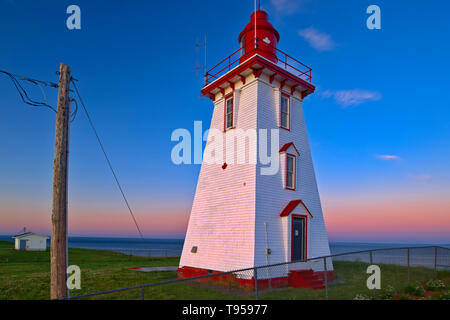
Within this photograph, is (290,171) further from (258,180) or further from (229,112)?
(229,112)

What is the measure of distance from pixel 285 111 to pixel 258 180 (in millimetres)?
4500

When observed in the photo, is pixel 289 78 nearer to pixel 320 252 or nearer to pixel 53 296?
pixel 320 252

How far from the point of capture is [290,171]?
49.3ft

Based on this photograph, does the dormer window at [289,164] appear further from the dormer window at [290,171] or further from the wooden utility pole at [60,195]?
the wooden utility pole at [60,195]

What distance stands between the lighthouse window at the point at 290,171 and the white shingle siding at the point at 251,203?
0.37 m

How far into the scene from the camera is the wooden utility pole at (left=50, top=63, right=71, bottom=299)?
7.39 m

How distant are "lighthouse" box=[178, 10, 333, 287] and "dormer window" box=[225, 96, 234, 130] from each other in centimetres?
6

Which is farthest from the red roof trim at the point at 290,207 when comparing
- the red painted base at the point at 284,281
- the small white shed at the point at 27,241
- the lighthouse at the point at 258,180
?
the small white shed at the point at 27,241

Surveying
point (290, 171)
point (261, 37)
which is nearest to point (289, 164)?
point (290, 171)

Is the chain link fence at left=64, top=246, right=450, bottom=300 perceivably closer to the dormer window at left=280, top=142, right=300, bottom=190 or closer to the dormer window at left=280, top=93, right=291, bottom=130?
the dormer window at left=280, top=142, right=300, bottom=190

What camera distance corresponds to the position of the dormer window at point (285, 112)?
15.5m

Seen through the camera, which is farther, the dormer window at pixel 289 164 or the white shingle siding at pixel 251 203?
the dormer window at pixel 289 164

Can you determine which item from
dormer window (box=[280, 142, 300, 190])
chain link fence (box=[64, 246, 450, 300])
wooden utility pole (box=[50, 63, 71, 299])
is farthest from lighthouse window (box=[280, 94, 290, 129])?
wooden utility pole (box=[50, 63, 71, 299])

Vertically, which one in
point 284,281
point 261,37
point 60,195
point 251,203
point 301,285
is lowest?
point 301,285
